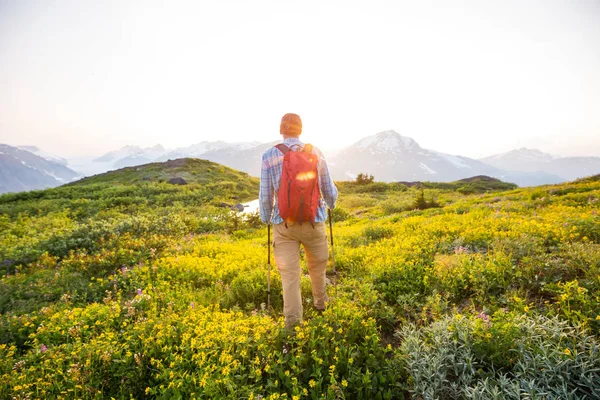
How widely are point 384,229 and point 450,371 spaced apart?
7.89 metres

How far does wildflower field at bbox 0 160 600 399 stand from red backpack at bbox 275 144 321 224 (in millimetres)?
1722

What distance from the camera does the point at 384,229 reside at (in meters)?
11.4

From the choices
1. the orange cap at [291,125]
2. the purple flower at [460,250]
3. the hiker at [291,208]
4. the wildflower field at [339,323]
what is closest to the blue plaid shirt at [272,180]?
the hiker at [291,208]

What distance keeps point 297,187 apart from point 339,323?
2.20 m

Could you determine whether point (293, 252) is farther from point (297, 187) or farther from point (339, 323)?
point (339, 323)

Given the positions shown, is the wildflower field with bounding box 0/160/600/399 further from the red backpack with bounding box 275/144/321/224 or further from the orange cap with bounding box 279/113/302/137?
the orange cap with bounding box 279/113/302/137

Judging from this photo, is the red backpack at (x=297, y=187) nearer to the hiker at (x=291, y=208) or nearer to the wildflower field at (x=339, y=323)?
the hiker at (x=291, y=208)

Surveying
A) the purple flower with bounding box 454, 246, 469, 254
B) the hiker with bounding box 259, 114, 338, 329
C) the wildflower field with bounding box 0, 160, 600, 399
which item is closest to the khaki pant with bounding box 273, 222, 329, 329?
the hiker with bounding box 259, 114, 338, 329

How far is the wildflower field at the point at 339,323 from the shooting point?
11.3ft

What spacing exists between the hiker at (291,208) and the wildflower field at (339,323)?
0.74 m

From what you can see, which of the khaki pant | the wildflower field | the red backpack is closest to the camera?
the wildflower field

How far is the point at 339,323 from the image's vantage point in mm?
4457

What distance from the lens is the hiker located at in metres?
4.45

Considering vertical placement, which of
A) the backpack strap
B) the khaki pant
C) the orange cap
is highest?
the orange cap
